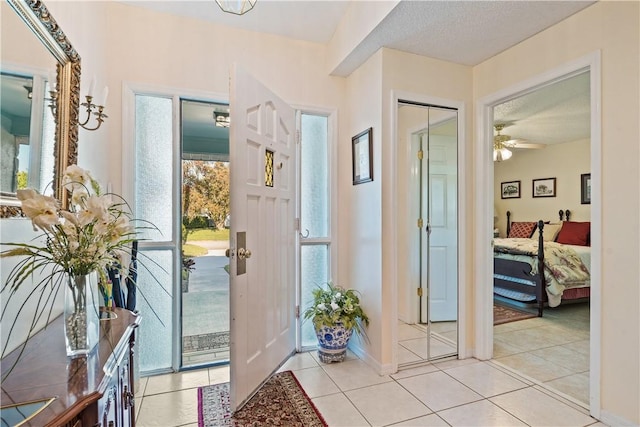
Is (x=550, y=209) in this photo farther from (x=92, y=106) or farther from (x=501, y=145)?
(x=92, y=106)

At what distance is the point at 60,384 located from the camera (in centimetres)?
81

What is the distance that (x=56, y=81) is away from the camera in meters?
1.39

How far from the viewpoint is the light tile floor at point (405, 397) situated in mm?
1865

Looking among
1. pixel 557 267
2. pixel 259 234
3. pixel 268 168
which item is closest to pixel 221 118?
pixel 268 168

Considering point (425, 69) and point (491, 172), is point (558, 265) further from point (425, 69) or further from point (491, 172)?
point (425, 69)

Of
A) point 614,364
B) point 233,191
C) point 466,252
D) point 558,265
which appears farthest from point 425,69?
point 558,265

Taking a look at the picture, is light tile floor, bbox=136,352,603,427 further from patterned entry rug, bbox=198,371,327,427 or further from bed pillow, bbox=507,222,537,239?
bed pillow, bbox=507,222,537,239

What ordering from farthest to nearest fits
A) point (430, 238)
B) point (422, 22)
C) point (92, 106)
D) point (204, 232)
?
point (204, 232) → point (430, 238) → point (422, 22) → point (92, 106)

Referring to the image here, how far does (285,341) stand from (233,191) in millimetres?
1293

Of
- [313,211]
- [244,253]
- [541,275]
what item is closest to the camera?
[244,253]

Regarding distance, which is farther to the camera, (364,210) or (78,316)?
(364,210)

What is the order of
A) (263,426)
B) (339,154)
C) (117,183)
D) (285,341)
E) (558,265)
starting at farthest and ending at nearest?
(558,265), (339,154), (285,341), (117,183), (263,426)

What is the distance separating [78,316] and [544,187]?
704cm

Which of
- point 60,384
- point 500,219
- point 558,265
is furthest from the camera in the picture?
point 500,219
